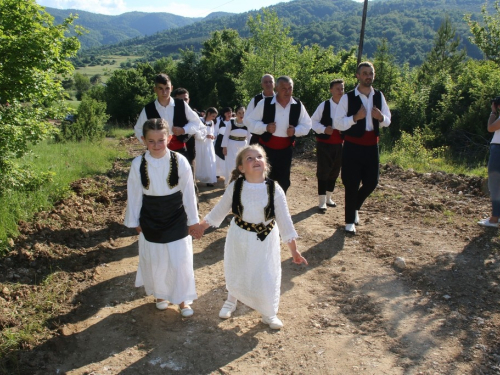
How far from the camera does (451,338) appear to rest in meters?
3.76

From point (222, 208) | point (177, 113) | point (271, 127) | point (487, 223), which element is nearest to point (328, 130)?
point (271, 127)

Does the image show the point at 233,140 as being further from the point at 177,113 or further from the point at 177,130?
the point at 177,130

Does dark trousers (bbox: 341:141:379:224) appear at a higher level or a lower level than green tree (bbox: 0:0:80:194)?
lower

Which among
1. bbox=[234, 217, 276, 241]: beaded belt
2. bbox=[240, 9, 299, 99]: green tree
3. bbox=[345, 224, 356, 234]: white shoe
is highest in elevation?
A: bbox=[240, 9, 299, 99]: green tree

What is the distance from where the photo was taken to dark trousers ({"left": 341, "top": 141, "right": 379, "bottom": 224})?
6.02m

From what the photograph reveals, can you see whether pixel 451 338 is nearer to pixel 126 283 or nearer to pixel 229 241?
pixel 229 241

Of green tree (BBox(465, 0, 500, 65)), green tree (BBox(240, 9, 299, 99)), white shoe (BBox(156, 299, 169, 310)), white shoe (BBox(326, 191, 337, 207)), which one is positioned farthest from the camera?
green tree (BBox(465, 0, 500, 65))

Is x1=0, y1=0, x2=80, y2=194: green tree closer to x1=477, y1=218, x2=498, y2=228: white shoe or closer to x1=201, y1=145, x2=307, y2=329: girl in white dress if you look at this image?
x1=201, y1=145, x2=307, y2=329: girl in white dress

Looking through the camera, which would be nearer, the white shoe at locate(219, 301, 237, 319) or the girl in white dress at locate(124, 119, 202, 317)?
the girl in white dress at locate(124, 119, 202, 317)

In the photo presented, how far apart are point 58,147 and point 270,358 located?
10.9 m

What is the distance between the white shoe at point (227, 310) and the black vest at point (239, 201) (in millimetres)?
955

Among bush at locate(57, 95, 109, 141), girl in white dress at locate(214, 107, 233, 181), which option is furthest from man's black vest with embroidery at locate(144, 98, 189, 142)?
bush at locate(57, 95, 109, 141)

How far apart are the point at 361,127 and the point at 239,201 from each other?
109 inches

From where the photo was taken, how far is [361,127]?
5898 mm
